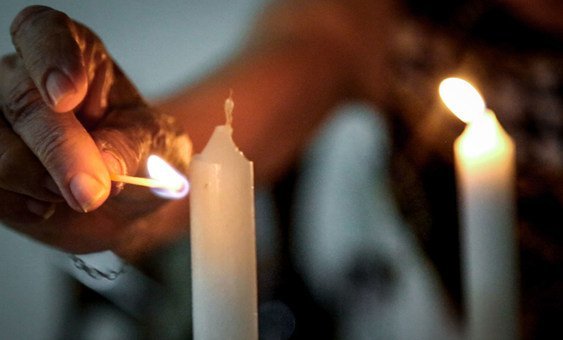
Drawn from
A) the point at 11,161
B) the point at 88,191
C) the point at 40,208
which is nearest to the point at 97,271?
the point at 40,208

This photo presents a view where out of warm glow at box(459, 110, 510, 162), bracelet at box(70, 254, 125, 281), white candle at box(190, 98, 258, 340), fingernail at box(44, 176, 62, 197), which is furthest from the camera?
bracelet at box(70, 254, 125, 281)

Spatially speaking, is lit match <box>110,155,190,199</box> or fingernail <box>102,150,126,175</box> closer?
lit match <box>110,155,190,199</box>

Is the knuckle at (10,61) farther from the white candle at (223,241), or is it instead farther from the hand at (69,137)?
the white candle at (223,241)

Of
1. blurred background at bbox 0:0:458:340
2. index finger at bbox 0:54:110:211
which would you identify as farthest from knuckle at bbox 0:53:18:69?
blurred background at bbox 0:0:458:340

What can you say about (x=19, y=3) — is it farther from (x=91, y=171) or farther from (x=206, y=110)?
(x=91, y=171)

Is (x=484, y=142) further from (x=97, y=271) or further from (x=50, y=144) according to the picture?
(x=97, y=271)

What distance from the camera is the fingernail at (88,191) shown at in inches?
19.4

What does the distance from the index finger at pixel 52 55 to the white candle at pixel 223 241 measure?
0.16 m

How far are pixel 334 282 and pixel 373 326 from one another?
0.38ft

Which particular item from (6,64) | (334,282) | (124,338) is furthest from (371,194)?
(6,64)

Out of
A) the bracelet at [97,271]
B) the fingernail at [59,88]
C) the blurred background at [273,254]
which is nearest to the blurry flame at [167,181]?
the fingernail at [59,88]

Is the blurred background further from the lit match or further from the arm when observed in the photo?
the lit match

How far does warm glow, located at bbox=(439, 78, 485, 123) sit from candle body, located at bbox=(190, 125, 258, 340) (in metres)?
0.22

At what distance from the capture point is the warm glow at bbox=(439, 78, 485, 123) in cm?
58
